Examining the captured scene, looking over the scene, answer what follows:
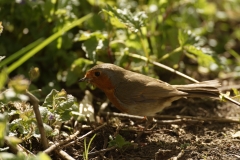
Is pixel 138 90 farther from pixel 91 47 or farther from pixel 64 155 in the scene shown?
pixel 64 155

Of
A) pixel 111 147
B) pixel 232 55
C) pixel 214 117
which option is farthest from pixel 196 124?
pixel 232 55

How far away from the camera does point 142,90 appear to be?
402cm

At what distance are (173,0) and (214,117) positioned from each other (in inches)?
66.8

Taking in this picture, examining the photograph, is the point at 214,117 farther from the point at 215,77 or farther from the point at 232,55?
the point at 232,55

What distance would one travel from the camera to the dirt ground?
3465 mm

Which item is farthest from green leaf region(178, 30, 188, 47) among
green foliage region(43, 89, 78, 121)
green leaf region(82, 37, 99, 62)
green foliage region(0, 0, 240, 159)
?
green foliage region(43, 89, 78, 121)

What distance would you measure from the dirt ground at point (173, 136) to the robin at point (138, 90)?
0.65ft

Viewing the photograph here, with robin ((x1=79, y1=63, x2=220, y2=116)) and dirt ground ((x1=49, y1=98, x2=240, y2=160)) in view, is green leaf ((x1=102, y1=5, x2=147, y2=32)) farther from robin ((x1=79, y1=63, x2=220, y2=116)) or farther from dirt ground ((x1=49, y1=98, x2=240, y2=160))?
dirt ground ((x1=49, y1=98, x2=240, y2=160))

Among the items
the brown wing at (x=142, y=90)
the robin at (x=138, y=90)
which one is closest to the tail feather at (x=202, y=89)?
the robin at (x=138, y=90)

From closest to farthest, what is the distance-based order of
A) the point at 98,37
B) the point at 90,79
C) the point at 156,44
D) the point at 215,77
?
the point at 90,79
the point at 98,37
the point at 156,44
the point at 215,77

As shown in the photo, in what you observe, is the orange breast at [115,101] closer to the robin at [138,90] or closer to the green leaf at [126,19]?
the robin at [138,90]

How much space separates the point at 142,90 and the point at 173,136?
0.54 meters

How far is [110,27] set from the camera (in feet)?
15.2

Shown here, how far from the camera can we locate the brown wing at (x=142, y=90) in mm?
3996
